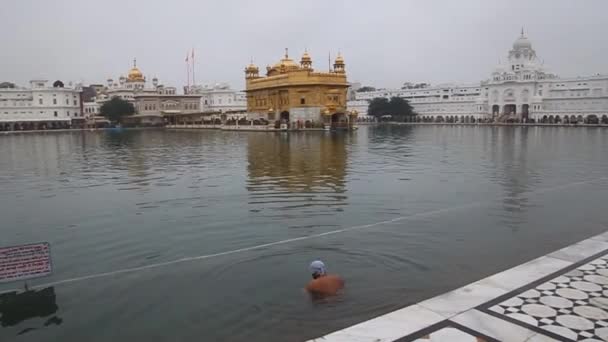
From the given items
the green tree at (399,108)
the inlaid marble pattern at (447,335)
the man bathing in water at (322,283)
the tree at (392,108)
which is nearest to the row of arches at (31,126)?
the tree at (392,108)

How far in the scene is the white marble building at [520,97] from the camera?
3000 inches

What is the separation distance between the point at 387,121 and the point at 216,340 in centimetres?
9777

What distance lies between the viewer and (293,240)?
8055 millimetres

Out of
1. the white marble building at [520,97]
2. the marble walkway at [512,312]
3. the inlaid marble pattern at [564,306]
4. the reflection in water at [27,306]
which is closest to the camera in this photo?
the marble walkway at [512,312]

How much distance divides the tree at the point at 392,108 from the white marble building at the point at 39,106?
2066 inches

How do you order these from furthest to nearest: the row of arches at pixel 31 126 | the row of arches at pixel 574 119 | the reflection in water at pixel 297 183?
1. the row of arches at pixel 31 126
2. the row of arches at pixel 574 119
3. the reflection in water at pixel 297 183

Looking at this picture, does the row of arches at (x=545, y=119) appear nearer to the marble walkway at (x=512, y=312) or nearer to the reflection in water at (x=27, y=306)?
the marble walkway at (x=512, y=312)

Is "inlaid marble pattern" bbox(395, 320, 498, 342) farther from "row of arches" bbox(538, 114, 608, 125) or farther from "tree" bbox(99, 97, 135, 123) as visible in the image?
"tree" bbox(99, 97, 135, 123)

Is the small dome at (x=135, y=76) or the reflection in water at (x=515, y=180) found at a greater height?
the small dome at (x=135, y=76)

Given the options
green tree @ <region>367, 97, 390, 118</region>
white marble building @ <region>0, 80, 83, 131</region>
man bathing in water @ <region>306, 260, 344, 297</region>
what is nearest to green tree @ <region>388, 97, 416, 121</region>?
green tree @ <region>367, 97, 390, 118</region>

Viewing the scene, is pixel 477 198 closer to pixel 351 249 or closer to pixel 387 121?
pixel 351 249

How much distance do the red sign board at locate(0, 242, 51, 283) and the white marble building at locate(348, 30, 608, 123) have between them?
7815cm

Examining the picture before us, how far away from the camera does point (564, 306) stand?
5.15 meters

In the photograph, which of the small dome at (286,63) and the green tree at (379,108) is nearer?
the small dome at (286,63)
